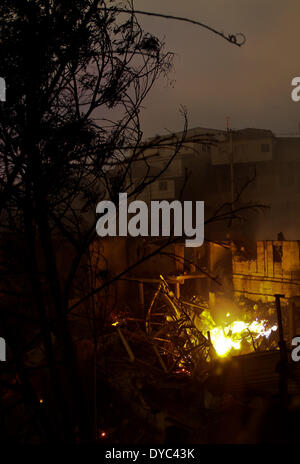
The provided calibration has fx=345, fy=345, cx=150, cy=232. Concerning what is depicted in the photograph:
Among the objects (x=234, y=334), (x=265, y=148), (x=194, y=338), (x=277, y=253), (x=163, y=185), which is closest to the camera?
(x=194, y=338)

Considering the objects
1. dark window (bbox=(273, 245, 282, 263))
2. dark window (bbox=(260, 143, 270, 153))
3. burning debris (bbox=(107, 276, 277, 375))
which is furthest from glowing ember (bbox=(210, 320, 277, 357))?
dark window (bbox=(260, 143, 270, 153))

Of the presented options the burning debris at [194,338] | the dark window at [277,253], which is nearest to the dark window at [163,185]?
the dark window at [277,253]

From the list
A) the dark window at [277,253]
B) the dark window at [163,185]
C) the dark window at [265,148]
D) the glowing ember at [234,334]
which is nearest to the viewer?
the glowing ember at [234,334]

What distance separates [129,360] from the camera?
11.4m

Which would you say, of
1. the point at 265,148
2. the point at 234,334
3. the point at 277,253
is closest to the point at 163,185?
the point at 265,148

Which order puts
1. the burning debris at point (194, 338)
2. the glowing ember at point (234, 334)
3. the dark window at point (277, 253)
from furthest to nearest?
the dark window at point (277, 253), the glowing ember at point (234, 334), the burning debris at point (194, 338)

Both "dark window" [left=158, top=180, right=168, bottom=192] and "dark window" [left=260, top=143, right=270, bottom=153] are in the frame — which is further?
"dark window" [left=260, top=143, right=270, bottom=153]

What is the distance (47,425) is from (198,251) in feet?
47.1

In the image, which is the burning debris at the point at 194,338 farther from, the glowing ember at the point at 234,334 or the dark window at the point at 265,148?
the dark window at the point at 265,148

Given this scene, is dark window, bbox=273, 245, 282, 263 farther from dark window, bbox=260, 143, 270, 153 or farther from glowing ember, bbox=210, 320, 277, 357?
dark window, bbox=260, 143, 270, 153

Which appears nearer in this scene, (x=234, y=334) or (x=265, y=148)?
(x=234, y=334)

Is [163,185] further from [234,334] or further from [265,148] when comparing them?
[234,334]

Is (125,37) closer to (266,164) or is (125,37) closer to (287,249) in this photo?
(287,249)
